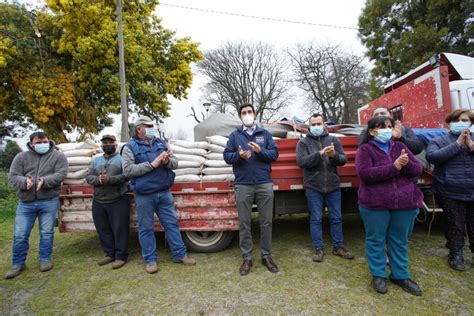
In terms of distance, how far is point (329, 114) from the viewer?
93.8ft

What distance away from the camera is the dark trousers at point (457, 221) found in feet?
10.3

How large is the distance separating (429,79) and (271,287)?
400 centimetres

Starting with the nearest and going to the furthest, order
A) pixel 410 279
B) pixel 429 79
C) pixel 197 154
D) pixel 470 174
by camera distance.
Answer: pixel 410 279 → pixel 470 174 → pixel 197 154 → pixel 429 79

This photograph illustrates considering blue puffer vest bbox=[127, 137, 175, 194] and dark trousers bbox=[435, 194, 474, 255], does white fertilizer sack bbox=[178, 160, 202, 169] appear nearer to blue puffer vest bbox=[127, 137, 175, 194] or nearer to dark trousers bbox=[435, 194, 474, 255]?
blue puffer vest bbox=[127, 137, 175, 194]

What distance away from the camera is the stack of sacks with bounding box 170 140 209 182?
3.78 m

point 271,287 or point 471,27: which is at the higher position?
point 471,27

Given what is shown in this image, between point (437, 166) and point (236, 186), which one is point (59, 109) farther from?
point (437, 166)

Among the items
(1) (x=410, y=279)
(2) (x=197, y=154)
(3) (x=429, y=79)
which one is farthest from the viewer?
(3) (x=429, y=79)

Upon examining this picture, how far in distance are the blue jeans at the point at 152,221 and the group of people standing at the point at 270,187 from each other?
0.04 ft

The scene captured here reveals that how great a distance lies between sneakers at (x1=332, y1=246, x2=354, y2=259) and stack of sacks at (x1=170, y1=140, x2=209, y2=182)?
190cm

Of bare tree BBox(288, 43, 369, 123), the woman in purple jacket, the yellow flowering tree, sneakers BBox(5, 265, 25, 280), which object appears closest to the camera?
the woman in purple jacket

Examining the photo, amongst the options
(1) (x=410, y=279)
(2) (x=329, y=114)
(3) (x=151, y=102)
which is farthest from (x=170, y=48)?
(2) (x=329, y=114)

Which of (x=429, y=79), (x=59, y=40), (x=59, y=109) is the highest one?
(x=59, y=40)

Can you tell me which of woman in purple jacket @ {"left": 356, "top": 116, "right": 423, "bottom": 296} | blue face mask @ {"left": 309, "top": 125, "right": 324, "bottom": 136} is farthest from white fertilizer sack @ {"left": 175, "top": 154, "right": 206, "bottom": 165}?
woman in purple jacket @ {"left": 356, "top": 116, "right": 423, "bottom": 296}
